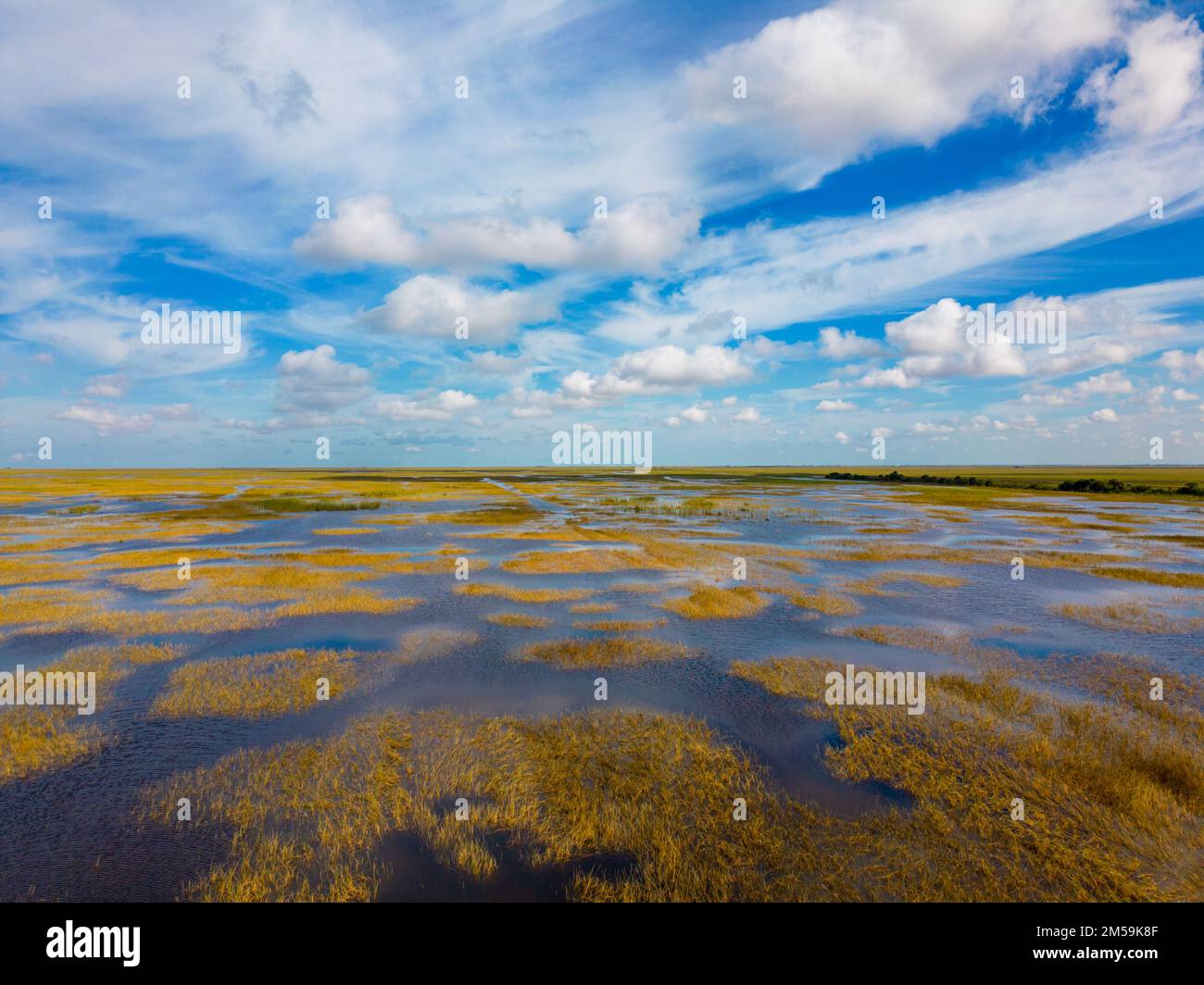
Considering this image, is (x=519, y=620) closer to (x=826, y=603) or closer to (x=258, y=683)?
(x=258, y=683)

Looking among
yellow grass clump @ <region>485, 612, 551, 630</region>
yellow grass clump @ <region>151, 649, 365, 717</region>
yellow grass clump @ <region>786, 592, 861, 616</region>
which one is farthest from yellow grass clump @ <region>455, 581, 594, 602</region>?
yellow grass clump @ <region>786, 592, 861, 616</region>

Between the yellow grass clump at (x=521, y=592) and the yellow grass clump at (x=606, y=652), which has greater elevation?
the yellow grass clump at (x=521, y=592)

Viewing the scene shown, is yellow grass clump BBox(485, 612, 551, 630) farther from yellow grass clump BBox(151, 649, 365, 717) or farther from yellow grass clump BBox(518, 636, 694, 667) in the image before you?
yellow grass clump BBox(151, 649, 365, 717)

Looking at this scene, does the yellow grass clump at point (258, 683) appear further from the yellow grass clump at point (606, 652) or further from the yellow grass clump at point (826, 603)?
the yellow grass clump at point (826, 603)

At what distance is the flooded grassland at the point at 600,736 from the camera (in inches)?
399

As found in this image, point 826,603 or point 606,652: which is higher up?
point 826,603

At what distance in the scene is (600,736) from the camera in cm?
1517

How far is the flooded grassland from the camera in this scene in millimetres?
10125

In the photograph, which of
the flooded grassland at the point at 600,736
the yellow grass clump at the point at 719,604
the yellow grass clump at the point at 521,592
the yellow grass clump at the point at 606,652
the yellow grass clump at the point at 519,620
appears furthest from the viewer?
the yellow grass clump at the point at 521,592

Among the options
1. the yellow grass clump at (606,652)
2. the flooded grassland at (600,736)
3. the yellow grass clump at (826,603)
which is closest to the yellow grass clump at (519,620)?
the flooded grassland at (600,736)

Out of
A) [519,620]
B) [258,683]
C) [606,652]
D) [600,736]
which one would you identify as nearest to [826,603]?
[606,652]

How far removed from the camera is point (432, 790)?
12.6 metres
